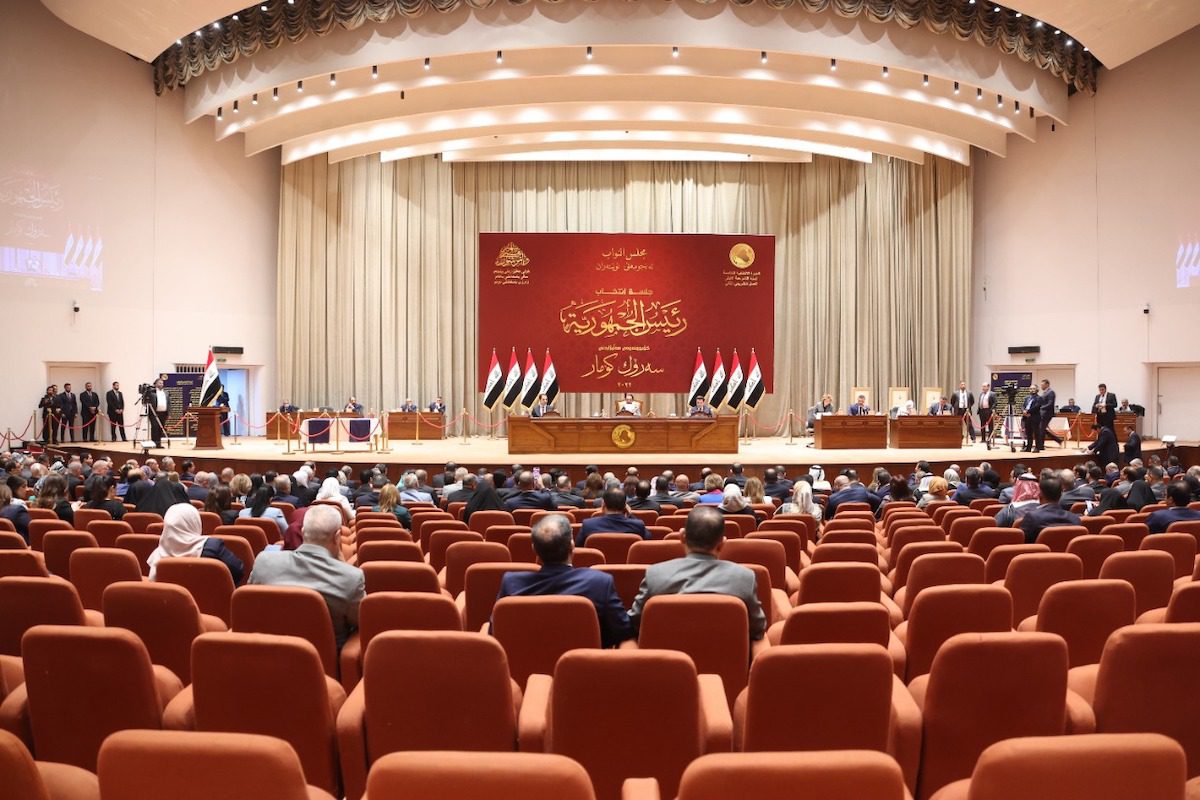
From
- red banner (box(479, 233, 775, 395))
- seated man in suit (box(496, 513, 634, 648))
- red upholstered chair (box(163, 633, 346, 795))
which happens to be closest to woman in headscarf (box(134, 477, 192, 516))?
seated man in suit (box(496, 513, 634, 648))

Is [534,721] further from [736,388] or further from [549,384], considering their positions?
[736,388]

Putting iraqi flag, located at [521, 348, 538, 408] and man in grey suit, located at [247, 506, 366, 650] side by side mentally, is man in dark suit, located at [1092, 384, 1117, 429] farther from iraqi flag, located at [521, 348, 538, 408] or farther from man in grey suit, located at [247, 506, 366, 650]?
man in grey suit, located at [247, 506, 366, 650]

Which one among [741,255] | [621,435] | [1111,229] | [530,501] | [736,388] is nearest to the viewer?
[530,501]

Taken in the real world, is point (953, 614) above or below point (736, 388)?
below

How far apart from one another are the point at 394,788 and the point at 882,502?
7.16 metres

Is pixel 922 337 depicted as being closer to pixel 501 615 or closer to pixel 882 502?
pixel 882 502

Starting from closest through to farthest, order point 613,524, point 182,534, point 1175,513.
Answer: point 182,534 → point 613,524 → point 1175,513

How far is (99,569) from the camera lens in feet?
13.4

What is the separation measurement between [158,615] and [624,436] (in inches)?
467

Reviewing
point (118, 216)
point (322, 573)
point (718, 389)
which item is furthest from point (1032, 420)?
point (118, 216)

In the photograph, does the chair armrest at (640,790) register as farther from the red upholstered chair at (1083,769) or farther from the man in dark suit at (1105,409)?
the man in dark suit at (1105,409)

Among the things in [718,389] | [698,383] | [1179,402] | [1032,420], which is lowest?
[1032,420]

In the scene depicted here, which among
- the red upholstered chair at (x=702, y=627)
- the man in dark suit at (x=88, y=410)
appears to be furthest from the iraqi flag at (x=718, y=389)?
the red upholstered chair at (x=702, y=627)

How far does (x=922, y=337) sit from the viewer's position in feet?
66.6
